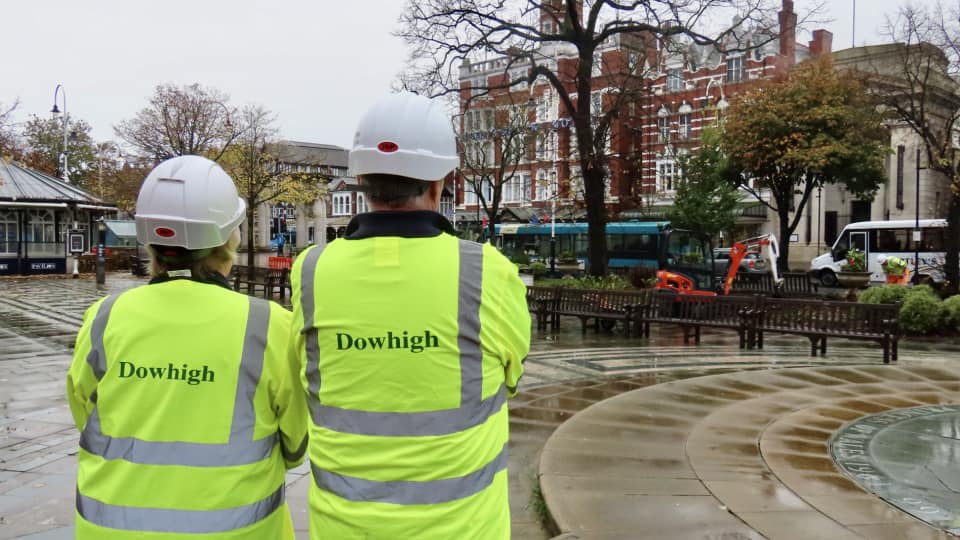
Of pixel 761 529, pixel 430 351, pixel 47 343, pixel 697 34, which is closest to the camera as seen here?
pixel 430 351

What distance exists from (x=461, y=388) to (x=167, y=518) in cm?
78

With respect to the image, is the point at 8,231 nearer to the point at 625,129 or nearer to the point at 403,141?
the point at 625,129

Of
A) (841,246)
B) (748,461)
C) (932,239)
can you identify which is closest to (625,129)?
(841,246)

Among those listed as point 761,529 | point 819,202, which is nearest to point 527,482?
point 761,529

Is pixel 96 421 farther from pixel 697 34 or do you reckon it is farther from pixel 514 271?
pixel 697 34

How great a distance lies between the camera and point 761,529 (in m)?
3.83

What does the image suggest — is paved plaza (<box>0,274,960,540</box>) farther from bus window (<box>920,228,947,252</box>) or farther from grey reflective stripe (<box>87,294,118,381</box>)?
bus window (<box>920,228,947,252</box>)

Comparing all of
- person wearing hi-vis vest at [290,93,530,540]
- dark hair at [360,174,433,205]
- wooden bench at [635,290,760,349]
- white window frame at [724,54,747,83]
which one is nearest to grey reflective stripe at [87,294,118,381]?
person wearing hi-vis vest at [290,93,530,540]

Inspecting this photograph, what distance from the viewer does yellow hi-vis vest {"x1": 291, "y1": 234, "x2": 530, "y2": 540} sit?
1.76 m

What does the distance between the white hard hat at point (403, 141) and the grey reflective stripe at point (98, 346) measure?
30.2 inches

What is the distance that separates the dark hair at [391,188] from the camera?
1932 millimetres

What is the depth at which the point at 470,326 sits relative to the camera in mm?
1842

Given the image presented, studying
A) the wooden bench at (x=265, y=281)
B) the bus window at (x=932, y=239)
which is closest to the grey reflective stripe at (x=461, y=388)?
the wooden bench at (x=265, y=281)

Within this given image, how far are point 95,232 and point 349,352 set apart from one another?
42.7 m
